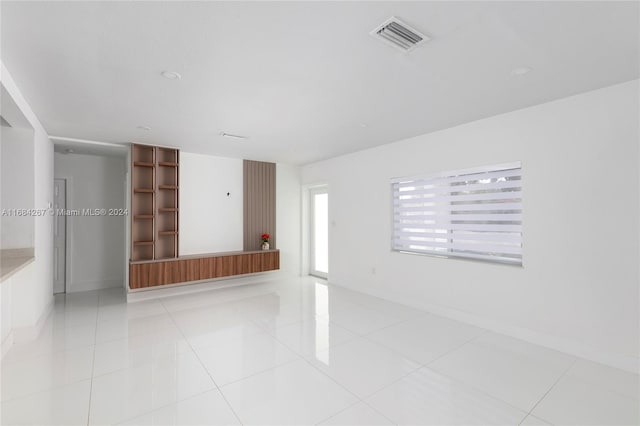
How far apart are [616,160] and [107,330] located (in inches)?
227

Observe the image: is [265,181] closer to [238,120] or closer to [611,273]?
[238,120]

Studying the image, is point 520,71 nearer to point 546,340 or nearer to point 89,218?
point 546,340

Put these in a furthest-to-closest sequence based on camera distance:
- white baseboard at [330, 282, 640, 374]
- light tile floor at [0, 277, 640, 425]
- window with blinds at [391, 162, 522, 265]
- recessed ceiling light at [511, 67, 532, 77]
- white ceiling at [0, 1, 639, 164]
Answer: window with blinds at [391, 162, 522, 265] → white baseboard at [330, 282, 640, 374] → recessed ceiling light at [511, 67, 532, 77] → light tile floor at [0, 277, 640, 425] → white ceiling at [0, 1, 639, 164]

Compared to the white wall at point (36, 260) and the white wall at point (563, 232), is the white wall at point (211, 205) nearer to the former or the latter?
the white wall at point (36, 260)

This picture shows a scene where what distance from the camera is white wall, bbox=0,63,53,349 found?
3283 millimetres

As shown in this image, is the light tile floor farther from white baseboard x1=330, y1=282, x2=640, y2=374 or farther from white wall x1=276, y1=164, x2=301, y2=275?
white wall x1=276, y1=164, x2=301, y2=275

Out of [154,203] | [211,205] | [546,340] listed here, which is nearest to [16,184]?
[154,203]

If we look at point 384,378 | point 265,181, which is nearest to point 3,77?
point 384,378

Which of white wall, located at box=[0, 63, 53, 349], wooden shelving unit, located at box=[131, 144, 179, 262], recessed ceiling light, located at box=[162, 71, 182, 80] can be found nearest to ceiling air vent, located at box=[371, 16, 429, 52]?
recessed ceiling light, located at box=[162, 71, 182, 80]

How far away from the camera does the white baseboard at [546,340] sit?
272 cm

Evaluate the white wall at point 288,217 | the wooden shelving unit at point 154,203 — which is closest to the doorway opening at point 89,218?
the wooden shelving unit at point 154,203

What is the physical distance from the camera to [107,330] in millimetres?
3645

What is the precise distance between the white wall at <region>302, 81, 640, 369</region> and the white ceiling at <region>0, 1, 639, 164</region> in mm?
281

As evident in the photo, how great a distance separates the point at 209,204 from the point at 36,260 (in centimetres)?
266
